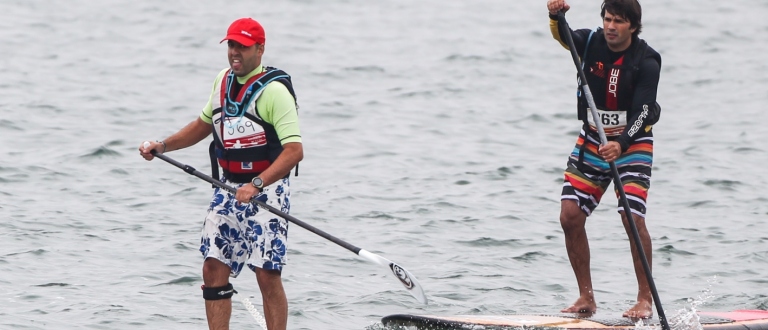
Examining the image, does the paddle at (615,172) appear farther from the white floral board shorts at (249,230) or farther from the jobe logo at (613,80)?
the white floral board shorts at (249,230)

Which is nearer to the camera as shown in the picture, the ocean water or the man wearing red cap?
the man wearing red cap

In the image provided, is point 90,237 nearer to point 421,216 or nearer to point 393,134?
point 421,216

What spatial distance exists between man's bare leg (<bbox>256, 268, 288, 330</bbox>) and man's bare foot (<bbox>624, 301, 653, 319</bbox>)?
252cm

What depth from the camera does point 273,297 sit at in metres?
7.61

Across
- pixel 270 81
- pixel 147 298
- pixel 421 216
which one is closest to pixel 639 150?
pixel 270 81

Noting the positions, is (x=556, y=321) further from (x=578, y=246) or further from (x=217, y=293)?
(x=217, y=293)

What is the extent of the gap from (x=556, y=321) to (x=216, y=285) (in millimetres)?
2315

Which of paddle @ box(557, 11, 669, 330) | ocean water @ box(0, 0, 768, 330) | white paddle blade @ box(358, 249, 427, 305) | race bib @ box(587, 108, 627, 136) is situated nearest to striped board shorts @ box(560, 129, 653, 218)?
race bib @ box(587, 108, 627, 136)

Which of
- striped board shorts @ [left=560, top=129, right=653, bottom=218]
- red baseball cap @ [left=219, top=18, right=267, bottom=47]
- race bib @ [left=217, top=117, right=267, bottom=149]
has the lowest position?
striped board shorts @ [left=560, top=129, right=653, bottom=218]

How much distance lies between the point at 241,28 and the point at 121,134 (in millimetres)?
10149

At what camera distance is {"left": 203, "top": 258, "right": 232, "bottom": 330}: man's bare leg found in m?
7.57

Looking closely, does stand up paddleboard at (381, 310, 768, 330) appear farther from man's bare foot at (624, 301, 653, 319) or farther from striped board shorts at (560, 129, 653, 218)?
striped board shorts at (560, 129, 653, 218)

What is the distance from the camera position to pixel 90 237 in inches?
474

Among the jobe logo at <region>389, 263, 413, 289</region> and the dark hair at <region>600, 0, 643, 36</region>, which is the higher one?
the dark hair at <region>600, 0, 643, 36</region>
